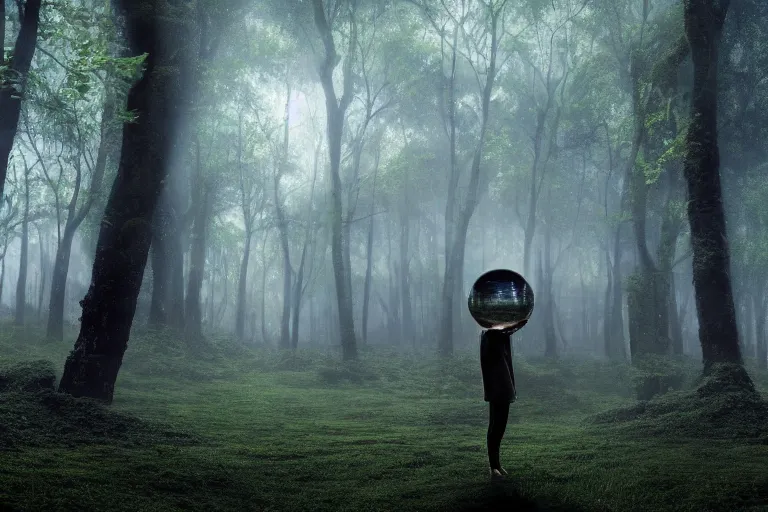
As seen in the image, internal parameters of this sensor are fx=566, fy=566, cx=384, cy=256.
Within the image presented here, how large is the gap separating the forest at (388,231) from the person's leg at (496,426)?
0.37 m

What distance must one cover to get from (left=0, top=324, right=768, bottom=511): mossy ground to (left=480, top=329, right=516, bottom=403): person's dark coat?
3.13 ft

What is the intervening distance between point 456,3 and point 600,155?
15.8 meters

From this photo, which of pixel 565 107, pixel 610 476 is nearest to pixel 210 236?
pixel 565 107

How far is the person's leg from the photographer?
6.32m

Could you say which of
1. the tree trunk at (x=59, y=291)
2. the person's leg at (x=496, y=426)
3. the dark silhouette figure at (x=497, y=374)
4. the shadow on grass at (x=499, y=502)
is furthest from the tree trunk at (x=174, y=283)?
the shadow on grass at (x=499, y=502)

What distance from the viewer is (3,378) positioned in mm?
9836

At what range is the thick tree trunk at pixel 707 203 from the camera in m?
12.0

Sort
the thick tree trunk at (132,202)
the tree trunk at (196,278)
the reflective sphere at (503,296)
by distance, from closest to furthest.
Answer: the reflective sphere at (503,296) → the thick tree trunk at (132,202) → the tree trunk at (196,278)

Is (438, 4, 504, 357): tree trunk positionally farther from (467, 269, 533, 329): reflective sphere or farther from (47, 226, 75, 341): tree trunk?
(467, 269, 533, 329): reflective sphere

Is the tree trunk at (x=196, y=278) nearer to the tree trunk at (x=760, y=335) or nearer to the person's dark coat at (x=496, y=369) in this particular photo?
the person's dark coat at (x=496, y=369)

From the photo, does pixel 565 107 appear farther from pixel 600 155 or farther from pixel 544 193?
pixel 544 193

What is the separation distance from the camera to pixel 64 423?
809 cm

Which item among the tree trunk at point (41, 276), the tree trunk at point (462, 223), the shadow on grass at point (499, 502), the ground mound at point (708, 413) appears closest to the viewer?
the shadow on grass at point (499, 502)

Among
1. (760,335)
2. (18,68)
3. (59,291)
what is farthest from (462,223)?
(18,68)
